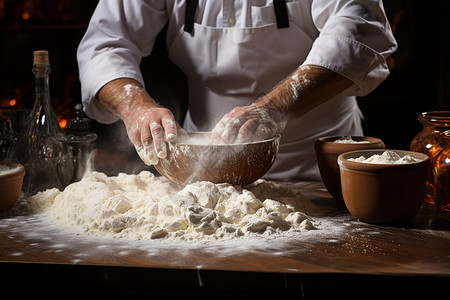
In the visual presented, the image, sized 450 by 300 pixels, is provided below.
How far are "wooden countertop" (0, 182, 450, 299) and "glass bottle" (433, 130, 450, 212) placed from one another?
0.25 ft

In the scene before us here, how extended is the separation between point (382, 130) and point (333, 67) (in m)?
2.12

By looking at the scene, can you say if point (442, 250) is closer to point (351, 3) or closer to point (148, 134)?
point (148, 134)

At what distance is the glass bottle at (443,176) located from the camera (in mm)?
1133

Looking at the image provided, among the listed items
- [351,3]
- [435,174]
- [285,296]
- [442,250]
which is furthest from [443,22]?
[285,296]

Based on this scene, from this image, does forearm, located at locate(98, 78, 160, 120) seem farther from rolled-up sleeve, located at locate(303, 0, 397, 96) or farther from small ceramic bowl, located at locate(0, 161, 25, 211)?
rolled-up sleeve, located at locate(303, 0, 397, 96)

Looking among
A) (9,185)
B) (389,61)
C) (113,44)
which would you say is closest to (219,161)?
(9,185)

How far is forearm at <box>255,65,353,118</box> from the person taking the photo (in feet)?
4.85

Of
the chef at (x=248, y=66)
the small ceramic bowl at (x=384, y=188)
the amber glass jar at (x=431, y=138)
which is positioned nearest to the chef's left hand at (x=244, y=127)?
the chef at (x=248, y=66)

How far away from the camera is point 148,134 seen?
136 centimetres

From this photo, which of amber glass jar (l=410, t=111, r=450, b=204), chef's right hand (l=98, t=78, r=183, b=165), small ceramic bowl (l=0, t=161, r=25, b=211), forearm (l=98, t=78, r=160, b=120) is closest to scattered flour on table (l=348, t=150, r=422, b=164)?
amber glass jar (l=410, t=111, r=450, b=204)

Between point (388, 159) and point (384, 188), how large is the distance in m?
0.08

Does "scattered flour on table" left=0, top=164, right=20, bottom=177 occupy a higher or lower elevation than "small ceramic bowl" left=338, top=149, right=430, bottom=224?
lower

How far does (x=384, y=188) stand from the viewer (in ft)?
3.62

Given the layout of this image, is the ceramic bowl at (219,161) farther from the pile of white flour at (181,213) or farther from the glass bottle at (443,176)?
the glass bottle at (443,176)
